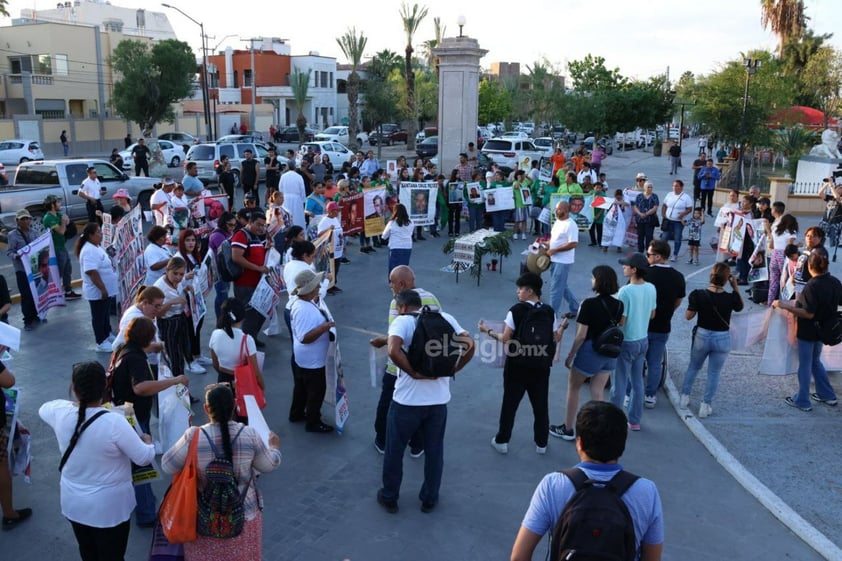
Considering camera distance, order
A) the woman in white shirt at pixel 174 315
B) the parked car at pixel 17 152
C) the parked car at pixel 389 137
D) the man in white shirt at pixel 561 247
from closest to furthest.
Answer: the woman in white shirt at pixel 174 315 → the man in white shirt at pixel 561 247 → the parked car at pixel 17 152 → the parked car at pixel 389 137

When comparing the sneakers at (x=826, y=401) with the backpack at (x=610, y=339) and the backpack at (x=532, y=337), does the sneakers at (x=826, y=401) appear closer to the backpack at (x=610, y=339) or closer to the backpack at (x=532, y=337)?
A: the backpack at (x=610, y=339)

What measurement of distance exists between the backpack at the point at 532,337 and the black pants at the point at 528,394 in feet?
0.44

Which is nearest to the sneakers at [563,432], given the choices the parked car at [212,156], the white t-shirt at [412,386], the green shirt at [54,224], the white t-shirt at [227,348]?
the white t-shirt at [412,386]

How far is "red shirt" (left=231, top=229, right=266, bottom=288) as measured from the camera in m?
8.89

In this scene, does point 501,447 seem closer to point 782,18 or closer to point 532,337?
point 532,337

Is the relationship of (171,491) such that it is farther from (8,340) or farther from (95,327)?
(95,327)

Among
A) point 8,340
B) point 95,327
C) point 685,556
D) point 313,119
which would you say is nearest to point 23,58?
point 313,119

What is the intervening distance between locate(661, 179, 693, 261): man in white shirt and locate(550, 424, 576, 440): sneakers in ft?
27.5

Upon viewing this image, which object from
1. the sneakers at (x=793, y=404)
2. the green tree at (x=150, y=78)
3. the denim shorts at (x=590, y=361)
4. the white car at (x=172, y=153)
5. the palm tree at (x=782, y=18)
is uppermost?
the palm tree at (x=782, y=18)

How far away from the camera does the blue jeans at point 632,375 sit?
22.9 feet

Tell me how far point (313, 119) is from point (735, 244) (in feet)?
219

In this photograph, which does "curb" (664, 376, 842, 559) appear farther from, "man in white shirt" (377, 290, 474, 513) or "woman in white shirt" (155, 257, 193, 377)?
"woman in white shirt" (155, 257, 193, 377)

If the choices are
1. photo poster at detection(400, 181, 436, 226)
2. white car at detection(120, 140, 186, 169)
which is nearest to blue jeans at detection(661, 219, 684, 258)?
photo poster at detection(400, 181, 436, 226)

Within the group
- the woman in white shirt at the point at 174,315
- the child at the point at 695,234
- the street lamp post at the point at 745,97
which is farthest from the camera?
the street lamp post at the point at 745,97
